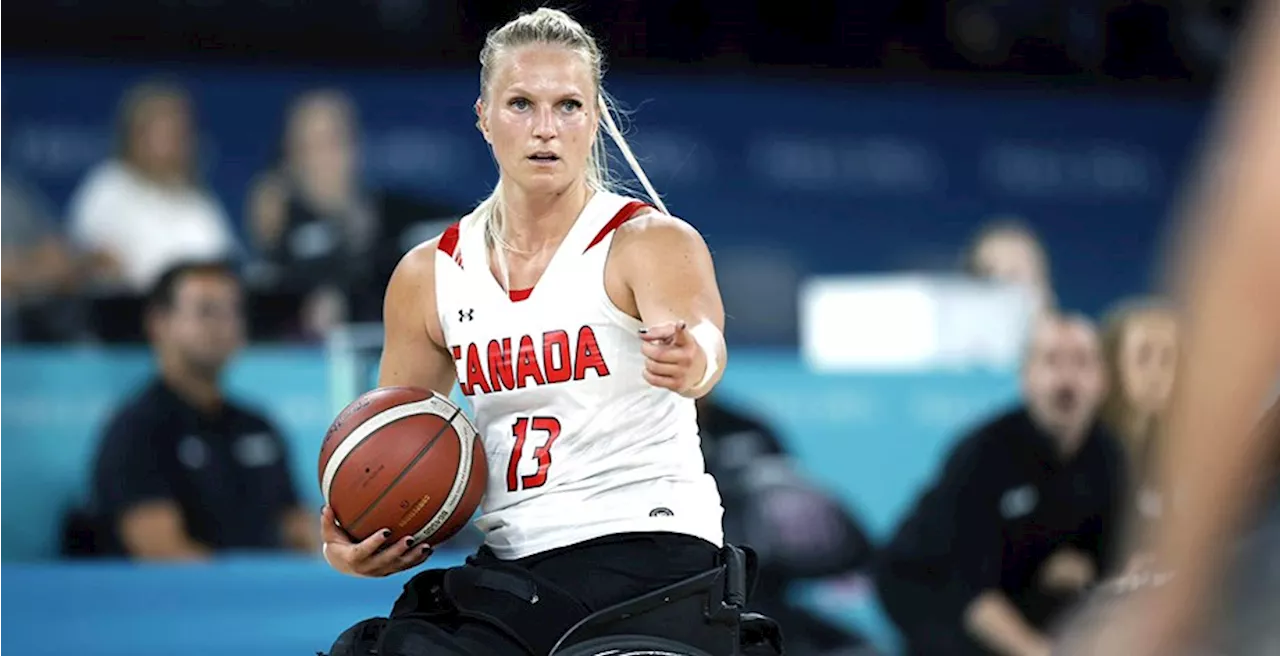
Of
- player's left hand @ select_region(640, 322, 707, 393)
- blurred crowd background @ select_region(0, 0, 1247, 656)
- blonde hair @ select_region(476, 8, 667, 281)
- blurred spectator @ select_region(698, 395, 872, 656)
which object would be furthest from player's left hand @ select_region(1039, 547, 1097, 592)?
player's left hand @ select_region(640, 322, 707, 393)

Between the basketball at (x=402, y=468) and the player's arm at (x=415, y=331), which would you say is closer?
the basketball at (x=402, y=468)

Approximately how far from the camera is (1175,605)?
1376 millimetres

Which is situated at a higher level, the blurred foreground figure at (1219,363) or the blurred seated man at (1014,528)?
the blurred foreground figure at (1219,363)

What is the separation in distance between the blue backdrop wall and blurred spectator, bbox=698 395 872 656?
6.70 feet

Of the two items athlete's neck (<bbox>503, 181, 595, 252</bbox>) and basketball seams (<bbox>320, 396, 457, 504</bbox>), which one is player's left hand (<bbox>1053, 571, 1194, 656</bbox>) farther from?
athlete's neck (<bbox>503, 181, 595, 252</bbox>)

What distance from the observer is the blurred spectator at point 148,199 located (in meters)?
7.55

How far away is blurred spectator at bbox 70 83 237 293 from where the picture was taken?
7.55 meters

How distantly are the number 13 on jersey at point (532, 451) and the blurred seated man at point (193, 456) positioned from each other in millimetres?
3097

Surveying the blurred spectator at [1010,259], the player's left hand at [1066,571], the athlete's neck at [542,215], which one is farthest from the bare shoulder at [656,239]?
the blurred spectator at [1010,259]

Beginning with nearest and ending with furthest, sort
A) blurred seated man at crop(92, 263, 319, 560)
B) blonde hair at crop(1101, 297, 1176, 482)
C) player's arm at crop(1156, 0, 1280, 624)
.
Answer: player's arm at crop(1156, 0, 1280, 624) → blurred seated man at crop(92, 263, 319, 560) → blonde hair at crop(1101, 297, 1176, 482)

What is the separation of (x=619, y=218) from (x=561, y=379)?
0.38m

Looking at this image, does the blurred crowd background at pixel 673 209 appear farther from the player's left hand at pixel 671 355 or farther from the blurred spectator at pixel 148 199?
the player's left hand at pixel 671 355

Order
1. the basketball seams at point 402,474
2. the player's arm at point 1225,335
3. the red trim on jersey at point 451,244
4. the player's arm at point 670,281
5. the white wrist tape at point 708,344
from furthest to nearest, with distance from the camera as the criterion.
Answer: the red trim on jersey at point 451,244, the basketball seams at point 402,474, the player's arm at point 670,281, the white wrist tape at point 708,344, the player's arm at point 1225,335

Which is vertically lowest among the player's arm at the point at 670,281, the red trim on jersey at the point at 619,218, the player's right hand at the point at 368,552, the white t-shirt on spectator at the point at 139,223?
the player's right hand at the point at 368,552
